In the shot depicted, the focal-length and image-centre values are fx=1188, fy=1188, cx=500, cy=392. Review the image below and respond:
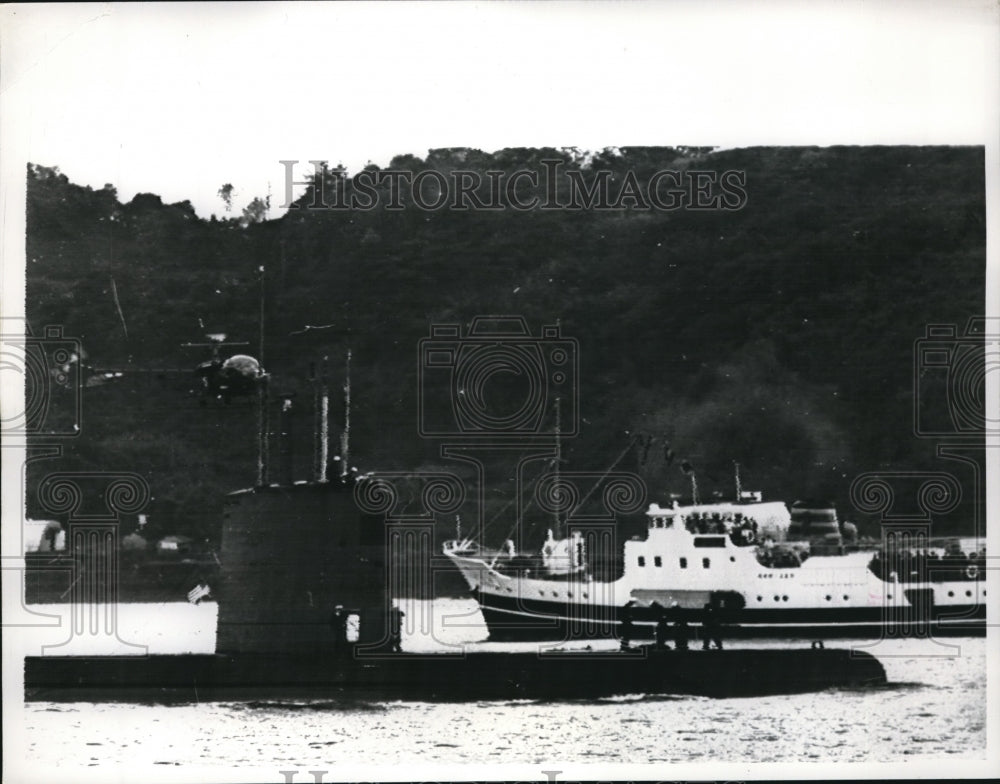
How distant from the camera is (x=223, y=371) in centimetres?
701

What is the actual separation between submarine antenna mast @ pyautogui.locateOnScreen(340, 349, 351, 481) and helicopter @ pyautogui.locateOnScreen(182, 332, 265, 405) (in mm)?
508

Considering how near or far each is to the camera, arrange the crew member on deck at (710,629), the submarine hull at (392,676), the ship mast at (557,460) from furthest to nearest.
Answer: the crew member on deck at (710,629)
the ship mast at (557,460)
the submarine hull at (392,676)

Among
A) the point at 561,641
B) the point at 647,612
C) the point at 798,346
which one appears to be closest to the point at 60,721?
the point at 561,641

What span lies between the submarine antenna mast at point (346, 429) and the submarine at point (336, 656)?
1 centimetres

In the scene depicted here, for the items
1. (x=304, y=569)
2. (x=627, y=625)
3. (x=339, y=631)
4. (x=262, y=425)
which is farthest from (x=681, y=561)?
(x=262, y=425)

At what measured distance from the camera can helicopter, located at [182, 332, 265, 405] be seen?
6992 millimetres

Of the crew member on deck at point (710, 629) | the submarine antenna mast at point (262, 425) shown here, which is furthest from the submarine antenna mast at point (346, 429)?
the crew member on deck at point (710, 629)

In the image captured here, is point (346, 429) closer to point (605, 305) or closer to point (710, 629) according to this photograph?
point (605, 305)

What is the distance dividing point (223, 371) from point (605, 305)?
229 centimetres

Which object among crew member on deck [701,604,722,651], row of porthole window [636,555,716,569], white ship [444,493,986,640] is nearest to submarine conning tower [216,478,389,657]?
white ship [444,493,986,640]

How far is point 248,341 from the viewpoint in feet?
23.0

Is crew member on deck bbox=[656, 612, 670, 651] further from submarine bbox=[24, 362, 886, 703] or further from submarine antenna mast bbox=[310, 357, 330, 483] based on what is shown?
submarine antenna mast bbox=[310, 357, 330, 483]

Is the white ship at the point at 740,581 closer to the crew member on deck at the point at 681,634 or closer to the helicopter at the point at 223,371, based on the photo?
the crew member on deck at the point at 681,634

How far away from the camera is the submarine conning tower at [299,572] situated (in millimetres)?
6922
